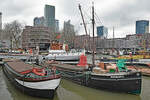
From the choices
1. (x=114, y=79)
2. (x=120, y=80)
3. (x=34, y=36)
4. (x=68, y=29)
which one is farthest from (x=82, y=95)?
(x=68, y=29)

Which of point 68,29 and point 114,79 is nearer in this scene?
point 114,79

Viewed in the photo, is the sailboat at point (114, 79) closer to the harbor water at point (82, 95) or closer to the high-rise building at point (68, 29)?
the harbor water at point (82, 95)

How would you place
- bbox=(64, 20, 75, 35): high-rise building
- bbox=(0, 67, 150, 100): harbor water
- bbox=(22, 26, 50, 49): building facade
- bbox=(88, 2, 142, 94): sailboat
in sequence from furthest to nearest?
1. bbox=(64, 20, 75, 35): high-rise building
2. bbox=(22, 26, 50, 49): building facade
3. bbox=(88, 2, 142, 94): sailboat
4. bbox=(0, 67, 150, 100): harbor water

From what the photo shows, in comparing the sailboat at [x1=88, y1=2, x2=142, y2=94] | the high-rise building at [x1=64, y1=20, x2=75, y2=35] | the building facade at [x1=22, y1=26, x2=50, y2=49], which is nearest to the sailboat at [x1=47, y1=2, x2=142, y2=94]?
the sailboat at [x1=88, y1=2, x2=142, y2=94]

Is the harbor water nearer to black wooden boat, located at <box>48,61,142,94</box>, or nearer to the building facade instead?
black wooden boat, located at <box>48,61,142,94</box>

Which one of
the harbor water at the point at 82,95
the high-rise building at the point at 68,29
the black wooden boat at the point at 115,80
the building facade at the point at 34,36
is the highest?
the high-rise building at the point at 68,29

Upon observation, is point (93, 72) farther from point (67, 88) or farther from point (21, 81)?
point (21, 81)

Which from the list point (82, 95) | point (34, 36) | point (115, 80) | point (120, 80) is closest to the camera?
point (120, 80)

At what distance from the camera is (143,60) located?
33.9m

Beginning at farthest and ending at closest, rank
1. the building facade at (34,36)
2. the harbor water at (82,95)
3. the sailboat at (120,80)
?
the building facade at (34,36)
the sailboat at (120,80)
the harbor water at (82,95)

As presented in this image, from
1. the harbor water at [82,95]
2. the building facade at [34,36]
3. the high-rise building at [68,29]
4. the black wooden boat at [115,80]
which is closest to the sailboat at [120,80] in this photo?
the black wooden boat at [115,80]

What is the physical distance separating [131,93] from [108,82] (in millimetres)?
2360

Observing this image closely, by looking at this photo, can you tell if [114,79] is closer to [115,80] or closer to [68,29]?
[115,80]

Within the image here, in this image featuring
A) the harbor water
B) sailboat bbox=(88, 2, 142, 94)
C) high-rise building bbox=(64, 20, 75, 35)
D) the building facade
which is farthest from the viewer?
high-rise building bbox=(64, 20, 75, 35)
